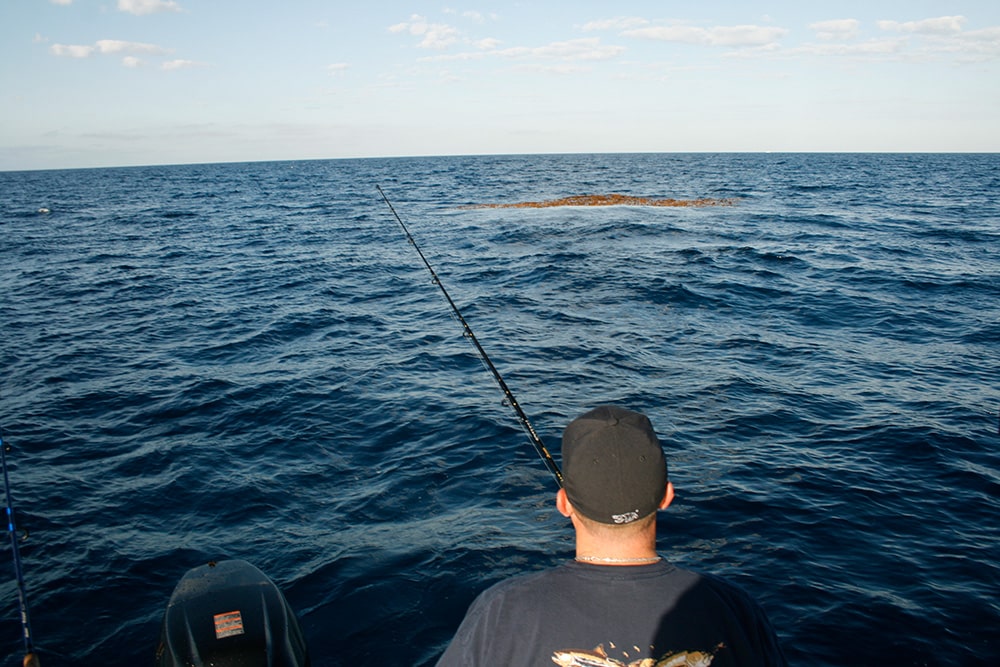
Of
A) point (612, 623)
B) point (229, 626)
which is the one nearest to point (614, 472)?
point (612, 623)

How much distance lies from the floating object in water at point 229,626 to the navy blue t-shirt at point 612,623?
2.64 m

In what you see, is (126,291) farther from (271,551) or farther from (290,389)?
(271,551)

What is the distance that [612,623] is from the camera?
1822 millimetres

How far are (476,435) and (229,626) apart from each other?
521 centimetres

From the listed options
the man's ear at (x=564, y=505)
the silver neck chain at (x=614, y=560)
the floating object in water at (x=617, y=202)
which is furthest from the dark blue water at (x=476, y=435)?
the floating object in water at (x=617, y=202)

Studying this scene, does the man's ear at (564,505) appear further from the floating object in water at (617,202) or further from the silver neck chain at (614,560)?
the floating object in water at (617,202)

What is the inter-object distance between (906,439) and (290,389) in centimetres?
902

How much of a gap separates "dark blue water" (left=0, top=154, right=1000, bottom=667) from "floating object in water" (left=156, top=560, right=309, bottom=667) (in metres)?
1.12

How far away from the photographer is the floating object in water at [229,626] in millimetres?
4020

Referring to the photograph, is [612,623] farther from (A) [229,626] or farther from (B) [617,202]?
(B) [617,202]

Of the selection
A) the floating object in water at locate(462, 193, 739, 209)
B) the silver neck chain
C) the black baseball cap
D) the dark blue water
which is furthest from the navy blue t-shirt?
the floating object in water at locate(462, 193, 739, 209)

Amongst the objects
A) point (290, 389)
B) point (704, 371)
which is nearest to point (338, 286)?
point (290, 389)

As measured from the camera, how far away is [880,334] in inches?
520

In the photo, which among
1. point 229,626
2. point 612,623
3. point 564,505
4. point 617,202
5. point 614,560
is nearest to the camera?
point 612,623
